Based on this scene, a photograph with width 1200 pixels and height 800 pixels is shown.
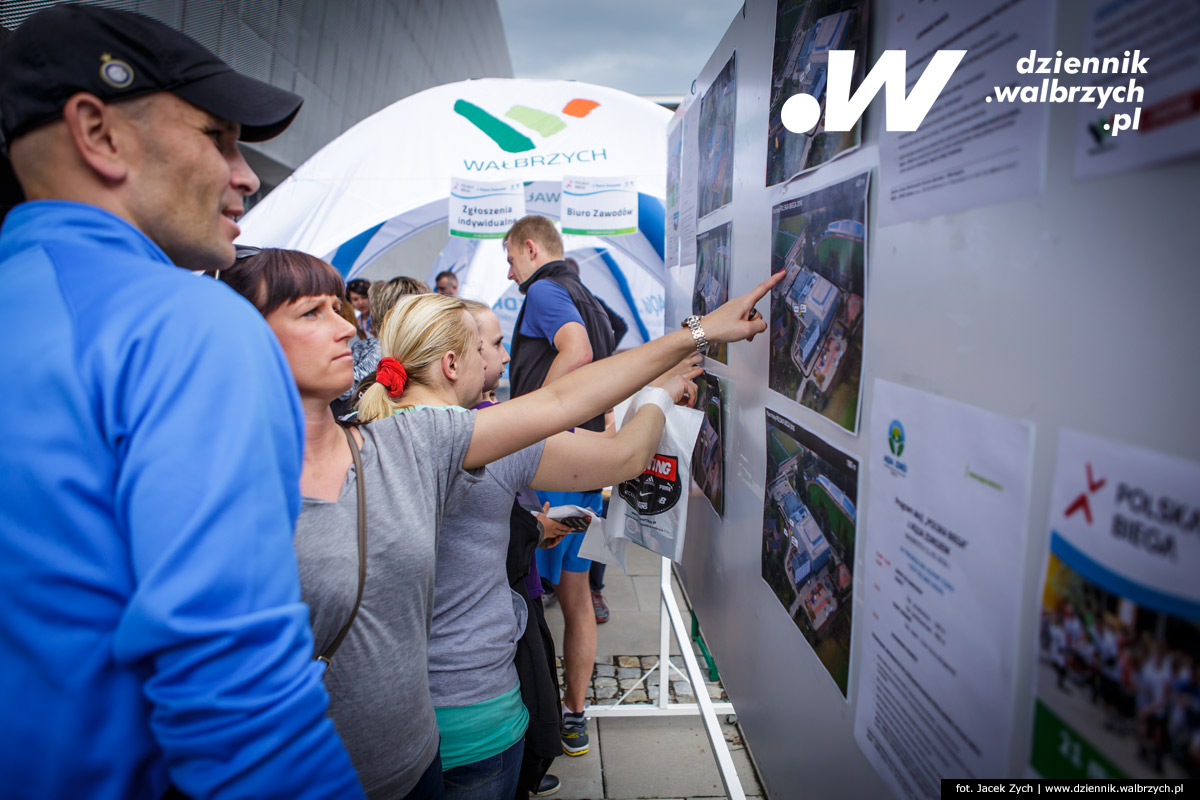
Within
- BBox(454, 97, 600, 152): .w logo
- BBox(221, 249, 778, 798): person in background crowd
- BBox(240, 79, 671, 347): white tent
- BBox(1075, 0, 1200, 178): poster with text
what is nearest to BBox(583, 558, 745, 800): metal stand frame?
BBox(221, 249, 778, 798): person in background crowd

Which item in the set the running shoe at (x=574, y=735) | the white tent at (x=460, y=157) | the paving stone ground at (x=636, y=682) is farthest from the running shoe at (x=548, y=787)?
the white tent at (x=460, y=157)

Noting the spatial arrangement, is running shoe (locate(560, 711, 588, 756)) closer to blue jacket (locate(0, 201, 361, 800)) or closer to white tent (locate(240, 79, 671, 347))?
blue jacket (locate(0, 201, 361, 800))

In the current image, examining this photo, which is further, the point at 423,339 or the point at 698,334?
the point at 423,339

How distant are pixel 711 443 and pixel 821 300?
826 mm

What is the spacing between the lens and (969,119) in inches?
24.2

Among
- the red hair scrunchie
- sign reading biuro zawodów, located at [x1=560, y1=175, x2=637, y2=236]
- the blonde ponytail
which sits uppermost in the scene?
sign reading biuro zawodów, located at [x1=560, y1=175, x2=637, y2=236]

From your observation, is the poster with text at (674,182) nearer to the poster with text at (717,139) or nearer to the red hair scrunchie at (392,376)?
the poster with text at (717,139)

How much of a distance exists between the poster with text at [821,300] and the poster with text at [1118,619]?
374mm

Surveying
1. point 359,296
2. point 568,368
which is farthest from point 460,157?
point 568,368

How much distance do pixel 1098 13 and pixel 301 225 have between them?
6.50 meters

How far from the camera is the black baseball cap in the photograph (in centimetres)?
70

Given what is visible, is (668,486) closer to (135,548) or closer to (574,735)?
(135,548)

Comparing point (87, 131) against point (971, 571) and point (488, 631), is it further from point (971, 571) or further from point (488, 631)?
point (488, 631)

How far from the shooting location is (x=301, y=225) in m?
6.03
